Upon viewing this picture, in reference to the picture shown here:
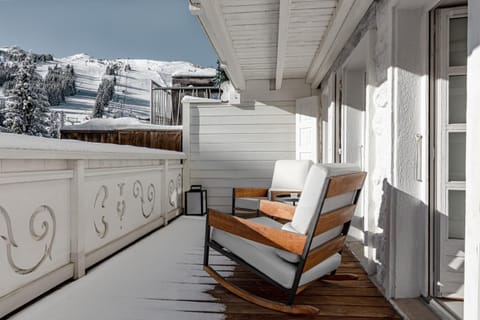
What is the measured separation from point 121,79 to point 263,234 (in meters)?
15.6

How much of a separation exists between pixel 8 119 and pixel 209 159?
1102cm

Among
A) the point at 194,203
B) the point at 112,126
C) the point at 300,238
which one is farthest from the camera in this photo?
the point at 112,126

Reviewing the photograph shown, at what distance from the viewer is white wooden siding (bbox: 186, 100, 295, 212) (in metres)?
5.96

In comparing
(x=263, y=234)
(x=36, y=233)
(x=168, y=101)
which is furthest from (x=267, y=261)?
(x=168, y=101)

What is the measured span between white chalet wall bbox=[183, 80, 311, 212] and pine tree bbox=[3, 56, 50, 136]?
969 cm

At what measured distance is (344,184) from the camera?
208cm

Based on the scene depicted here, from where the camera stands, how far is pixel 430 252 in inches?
82.4

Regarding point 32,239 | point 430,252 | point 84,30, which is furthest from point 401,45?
point 84,30

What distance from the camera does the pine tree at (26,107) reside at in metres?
12.8

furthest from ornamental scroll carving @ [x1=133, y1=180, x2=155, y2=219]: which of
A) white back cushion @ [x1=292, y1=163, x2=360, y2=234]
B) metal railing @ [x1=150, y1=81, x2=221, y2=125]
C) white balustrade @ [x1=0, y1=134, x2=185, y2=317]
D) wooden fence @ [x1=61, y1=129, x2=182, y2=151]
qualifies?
metal railing @ [x1=150, y1=81, x2=221, y2=125]

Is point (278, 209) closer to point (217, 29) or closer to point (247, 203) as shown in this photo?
point (247, 203)

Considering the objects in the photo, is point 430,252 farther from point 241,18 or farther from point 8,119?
point 8,119

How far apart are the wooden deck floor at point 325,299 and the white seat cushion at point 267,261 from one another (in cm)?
Answer: 17

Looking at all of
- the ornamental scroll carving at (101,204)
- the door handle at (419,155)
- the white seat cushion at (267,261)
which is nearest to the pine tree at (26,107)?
the ornamental scroll carving at (101,204)
